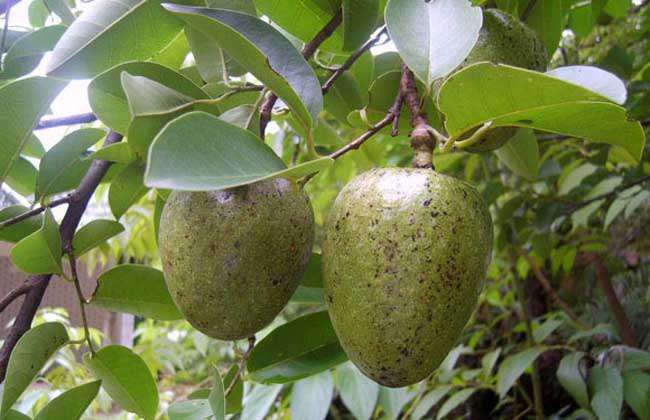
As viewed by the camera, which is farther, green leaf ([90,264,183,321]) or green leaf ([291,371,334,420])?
green leaf ([291,371,334,420])

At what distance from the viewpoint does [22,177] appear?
2.75 ft

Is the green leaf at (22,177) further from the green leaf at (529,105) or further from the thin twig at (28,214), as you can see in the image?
the green leaf at (529,105)

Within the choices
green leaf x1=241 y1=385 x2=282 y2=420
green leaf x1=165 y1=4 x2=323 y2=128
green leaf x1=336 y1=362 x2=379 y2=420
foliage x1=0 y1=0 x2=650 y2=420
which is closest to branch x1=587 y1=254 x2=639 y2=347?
foliage x1=0 y1=0 x2=650 y2=420

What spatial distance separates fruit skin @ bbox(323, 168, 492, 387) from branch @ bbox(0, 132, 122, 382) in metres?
0.34

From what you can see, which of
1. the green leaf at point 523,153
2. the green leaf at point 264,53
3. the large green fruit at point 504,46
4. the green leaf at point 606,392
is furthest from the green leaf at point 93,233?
the green leaf at point 606,392

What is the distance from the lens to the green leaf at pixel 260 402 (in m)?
1.06

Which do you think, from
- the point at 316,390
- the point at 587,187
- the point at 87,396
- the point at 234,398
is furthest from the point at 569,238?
the point at 87,396

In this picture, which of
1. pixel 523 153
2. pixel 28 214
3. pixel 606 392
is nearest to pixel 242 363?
pixel 28 214

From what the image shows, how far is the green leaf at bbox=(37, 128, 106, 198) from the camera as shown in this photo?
71 cm

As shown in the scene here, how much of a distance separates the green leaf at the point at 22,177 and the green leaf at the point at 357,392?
0.56 m

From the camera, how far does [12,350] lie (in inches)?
24.5

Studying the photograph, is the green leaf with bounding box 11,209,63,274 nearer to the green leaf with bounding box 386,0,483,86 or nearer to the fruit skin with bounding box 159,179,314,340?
the fruit skin with bounding box 159,179,314,340

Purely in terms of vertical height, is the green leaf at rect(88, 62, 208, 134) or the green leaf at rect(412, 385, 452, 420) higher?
the green leaf at rect(88, 62, 208, 134)

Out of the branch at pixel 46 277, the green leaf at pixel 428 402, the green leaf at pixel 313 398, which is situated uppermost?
the branch at pixel 46 277
